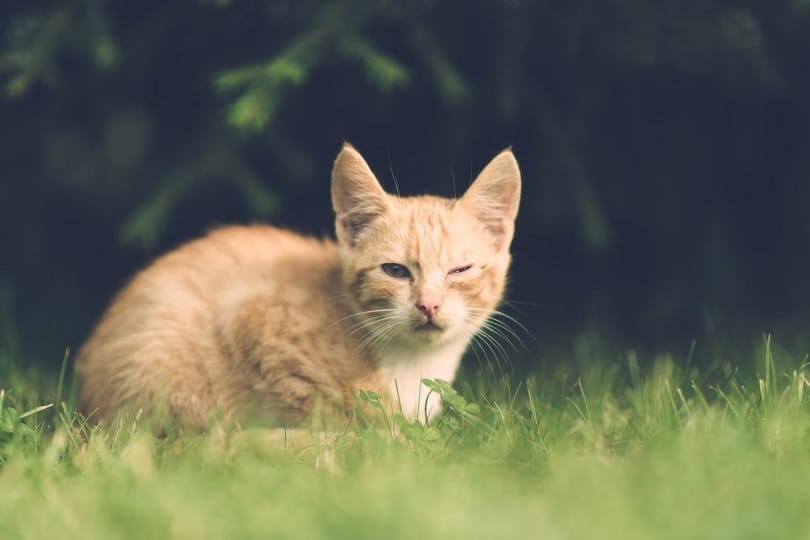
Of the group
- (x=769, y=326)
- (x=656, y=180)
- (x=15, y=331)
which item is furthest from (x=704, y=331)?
(x=15, y=331)

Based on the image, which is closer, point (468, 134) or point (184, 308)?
point (184, 308)

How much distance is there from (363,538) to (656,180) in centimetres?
253

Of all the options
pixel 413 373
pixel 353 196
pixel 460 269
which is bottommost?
pixel 413 373

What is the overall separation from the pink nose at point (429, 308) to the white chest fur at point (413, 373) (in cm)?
19

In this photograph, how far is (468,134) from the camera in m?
3.46

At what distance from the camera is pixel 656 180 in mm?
3633

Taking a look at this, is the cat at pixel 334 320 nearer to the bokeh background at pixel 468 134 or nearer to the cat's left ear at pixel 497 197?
the cat's left ear at pixel 497 197

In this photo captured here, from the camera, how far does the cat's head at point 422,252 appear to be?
8.26 feet

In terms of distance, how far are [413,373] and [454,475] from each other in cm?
76

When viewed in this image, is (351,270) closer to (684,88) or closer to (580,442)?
(580,442)

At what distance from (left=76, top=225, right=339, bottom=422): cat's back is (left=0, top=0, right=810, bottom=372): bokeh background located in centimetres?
23

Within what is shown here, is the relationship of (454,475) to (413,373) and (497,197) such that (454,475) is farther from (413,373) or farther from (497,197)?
(497,197)

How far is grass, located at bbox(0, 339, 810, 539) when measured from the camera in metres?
1.53

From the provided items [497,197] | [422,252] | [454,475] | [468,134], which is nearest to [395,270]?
[422,252]
